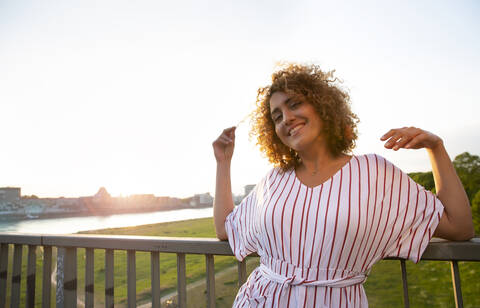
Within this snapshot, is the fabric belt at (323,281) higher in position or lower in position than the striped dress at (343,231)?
lower

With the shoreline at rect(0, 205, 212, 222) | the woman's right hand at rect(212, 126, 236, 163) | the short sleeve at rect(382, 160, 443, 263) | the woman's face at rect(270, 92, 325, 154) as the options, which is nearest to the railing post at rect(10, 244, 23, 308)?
the woman's right hand at rect(212, 126, 236, 163)

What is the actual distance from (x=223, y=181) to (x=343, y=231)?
2.21 feet

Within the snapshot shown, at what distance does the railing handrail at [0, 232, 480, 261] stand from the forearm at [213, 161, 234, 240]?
0.09 m

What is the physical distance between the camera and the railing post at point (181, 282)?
1.49 metres

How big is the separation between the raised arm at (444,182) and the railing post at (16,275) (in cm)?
240

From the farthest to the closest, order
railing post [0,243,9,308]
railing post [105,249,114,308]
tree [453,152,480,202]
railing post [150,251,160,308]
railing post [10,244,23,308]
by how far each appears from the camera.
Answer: tree [453,152,480,202] < railing post [0,243,9,308] < railing post [10,244,23,308] < railing post [105,249,114,308] < railing post [150,251,160,308]

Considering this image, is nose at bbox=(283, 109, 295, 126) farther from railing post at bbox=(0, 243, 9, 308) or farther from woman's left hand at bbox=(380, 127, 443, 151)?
railing post at bbox=(0, 243, 9, 308)

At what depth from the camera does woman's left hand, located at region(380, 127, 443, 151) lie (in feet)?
3.28

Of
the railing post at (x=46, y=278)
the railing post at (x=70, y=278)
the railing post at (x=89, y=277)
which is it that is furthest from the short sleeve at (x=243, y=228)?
the railing post at (x=46, y=278)

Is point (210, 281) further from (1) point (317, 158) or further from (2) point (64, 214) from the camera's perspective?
(2) point (64, 214)

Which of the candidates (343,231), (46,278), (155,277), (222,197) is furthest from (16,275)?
(343,231)

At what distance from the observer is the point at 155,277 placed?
1.57 m

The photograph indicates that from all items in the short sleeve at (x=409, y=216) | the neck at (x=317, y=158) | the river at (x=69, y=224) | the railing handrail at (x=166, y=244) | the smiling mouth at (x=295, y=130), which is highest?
the smiling mouth at (x=295, y=130)

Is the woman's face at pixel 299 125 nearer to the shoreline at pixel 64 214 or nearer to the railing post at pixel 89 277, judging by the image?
the railing post at pixel 89 277
